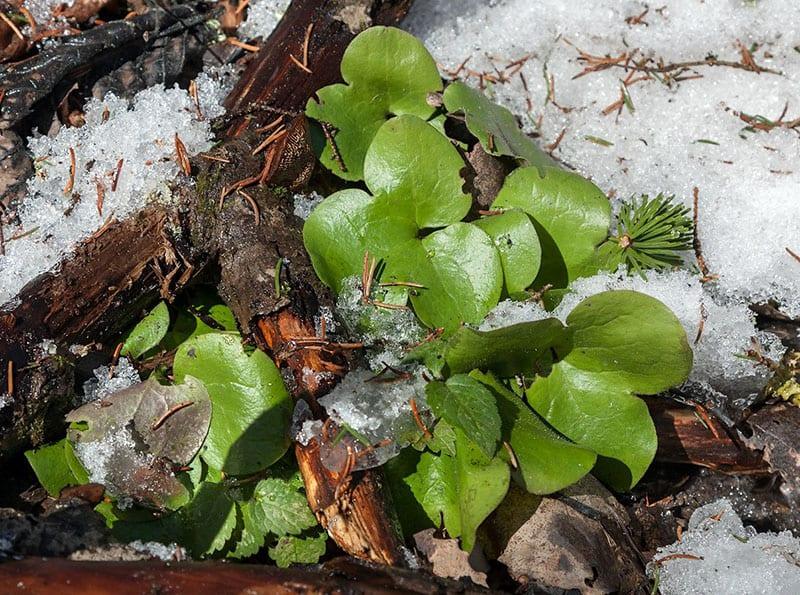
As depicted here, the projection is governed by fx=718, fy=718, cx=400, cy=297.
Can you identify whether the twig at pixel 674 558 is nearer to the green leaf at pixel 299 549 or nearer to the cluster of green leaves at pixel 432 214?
the cluster of green leaves at pixel 432 214

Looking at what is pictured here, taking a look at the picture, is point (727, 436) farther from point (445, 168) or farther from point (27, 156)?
point (27, 156)

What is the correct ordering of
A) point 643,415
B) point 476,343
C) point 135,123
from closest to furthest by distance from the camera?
point 476,343 → point 643,415 → point 135,123

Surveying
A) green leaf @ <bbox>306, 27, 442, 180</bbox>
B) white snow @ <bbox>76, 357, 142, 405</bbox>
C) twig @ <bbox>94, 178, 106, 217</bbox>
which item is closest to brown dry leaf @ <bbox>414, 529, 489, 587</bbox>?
white snow @ <bbox>76, 357, 142, 405</bbox>

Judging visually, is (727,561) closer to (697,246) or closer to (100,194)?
(697,246)

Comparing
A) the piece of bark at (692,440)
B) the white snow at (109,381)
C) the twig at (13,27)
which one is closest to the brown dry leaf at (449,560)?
the piece of bark at (692,440)

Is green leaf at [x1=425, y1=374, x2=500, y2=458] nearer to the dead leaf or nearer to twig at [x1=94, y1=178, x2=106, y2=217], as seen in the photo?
the dead leaf

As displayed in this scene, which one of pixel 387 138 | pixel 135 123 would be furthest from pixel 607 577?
pixel 135 123

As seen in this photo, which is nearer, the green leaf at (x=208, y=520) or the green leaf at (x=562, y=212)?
the green leaf at (x=208, y=520)

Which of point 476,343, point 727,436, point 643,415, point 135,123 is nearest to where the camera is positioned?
point 476,343
